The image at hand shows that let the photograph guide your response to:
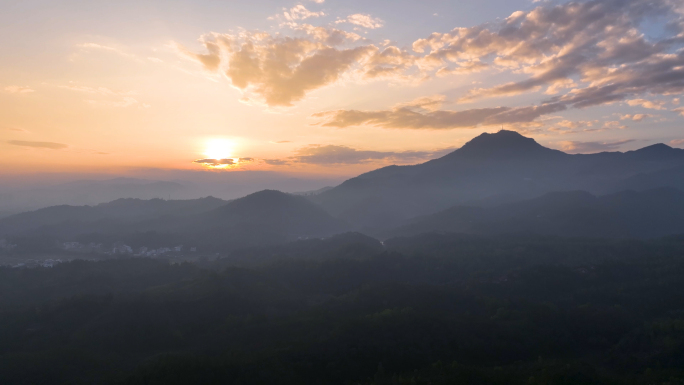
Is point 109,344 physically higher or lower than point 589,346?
higher

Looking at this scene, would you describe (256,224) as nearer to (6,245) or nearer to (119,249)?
(119,249)

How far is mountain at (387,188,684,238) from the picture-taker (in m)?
139

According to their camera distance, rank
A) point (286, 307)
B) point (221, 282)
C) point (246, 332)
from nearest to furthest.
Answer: point (246, 332) < point (286, 307) < point (221, 282)

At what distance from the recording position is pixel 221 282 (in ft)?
217

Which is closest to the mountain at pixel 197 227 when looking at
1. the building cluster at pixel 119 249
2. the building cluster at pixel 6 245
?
the building cluster at pixel 119 249

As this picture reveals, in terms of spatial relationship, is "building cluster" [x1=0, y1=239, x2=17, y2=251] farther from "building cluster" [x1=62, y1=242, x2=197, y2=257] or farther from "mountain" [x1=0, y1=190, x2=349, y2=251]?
"building cluster" [x1=62, y1=242, x2=197, y2=257]

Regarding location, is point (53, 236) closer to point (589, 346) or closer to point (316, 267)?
point (316, 267)

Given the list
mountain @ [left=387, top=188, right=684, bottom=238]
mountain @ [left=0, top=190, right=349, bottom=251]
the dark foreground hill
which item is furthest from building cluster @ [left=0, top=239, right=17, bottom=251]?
mountain @ [left=387, top=188, right=684, bottom=238]

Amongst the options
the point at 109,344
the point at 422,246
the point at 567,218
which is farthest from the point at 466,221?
the point at 109,344

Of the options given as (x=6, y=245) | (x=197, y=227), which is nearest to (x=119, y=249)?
(x=197, y=227)

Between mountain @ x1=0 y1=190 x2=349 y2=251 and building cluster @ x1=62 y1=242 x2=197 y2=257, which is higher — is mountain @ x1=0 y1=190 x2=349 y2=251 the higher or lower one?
the higher one

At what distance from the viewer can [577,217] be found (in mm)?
145125

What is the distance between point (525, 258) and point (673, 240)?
46270 millimetres

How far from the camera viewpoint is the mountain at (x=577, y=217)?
139 metres
